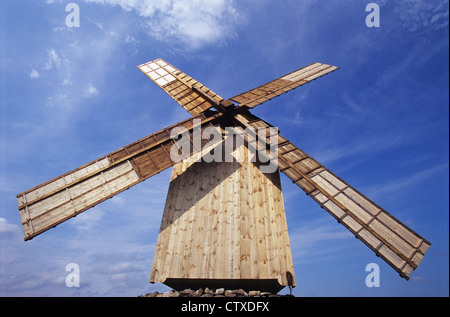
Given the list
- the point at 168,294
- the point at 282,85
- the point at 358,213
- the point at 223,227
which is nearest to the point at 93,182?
the point at 168,294

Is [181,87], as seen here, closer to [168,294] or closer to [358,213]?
[168,294]

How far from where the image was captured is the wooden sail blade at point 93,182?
7734 millimetres

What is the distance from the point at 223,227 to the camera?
335 inches

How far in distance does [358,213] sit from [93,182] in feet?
29.5

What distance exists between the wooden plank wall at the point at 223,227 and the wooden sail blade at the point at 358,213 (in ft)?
3.40

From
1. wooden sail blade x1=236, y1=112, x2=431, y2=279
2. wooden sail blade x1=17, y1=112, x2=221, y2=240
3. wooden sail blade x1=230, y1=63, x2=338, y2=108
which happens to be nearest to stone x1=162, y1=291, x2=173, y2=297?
wooden sail blade x1=17, y1=112, x2=221, y2=240

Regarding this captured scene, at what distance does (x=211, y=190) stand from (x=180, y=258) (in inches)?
106

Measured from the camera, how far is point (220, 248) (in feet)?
26.6

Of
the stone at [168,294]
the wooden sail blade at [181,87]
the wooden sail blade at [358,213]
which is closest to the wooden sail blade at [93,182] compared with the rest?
the wooden sail blade at [181,87]

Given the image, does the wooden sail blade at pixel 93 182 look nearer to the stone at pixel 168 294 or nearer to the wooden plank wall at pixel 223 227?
the wooden plank wall at pixel 223 227

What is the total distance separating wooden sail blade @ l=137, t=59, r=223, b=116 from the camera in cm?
1198
